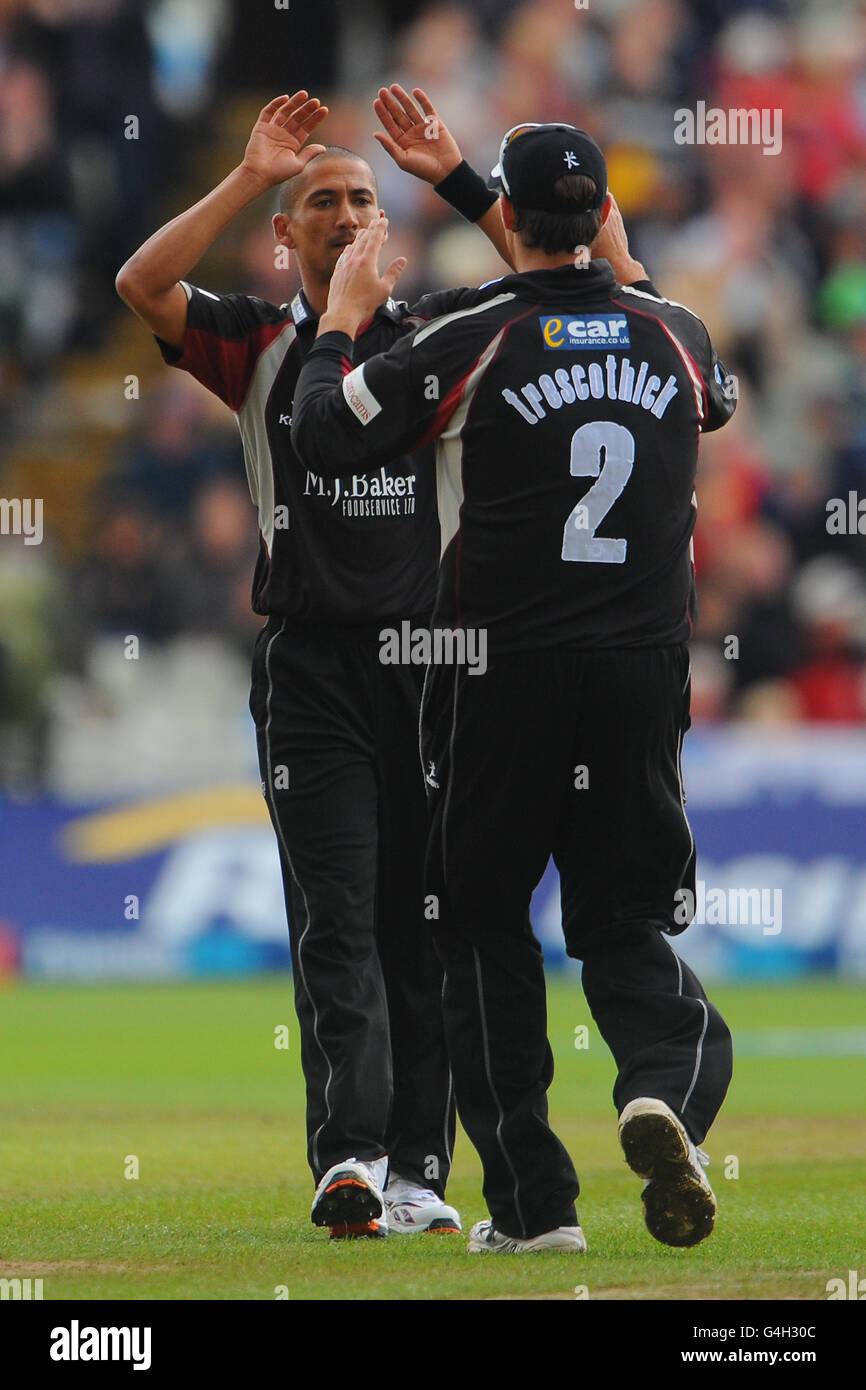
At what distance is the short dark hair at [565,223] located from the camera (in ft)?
17.9

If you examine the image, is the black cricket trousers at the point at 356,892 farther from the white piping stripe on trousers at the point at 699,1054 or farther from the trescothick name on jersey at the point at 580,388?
the trescothick name on jersey at the point at 580,388

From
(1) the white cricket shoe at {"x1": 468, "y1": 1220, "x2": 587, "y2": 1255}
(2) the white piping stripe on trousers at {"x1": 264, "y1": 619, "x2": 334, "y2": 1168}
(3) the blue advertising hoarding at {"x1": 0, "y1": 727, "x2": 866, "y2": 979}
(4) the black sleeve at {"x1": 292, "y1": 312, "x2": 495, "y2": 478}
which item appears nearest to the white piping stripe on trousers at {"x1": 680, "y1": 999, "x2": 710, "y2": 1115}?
(1) the white cricket shoe at {"x1": 468, "y1": 1220, "x2": 587, "y2": 1255}

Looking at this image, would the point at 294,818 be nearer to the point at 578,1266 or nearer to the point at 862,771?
the point at 578,1266

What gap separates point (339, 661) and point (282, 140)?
58.3 inches

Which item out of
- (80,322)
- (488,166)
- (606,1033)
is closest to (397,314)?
(606,1033)

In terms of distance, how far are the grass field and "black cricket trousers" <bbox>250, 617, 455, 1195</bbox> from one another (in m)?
0.36

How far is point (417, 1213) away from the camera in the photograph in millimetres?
6223

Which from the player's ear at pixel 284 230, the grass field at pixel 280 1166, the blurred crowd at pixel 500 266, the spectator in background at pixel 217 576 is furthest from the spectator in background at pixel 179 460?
the player's ear at pixel 284 230

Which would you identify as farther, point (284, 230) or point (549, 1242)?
point (284, 230)

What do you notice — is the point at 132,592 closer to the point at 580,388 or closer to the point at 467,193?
the point at 467,193

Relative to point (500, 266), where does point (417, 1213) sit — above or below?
below

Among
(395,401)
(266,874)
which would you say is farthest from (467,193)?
(266,874)

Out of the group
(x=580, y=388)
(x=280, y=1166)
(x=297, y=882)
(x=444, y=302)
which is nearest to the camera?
(x=580, y=388)

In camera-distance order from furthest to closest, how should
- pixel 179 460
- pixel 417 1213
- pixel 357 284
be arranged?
pixel 179 460
pixel 417 1213
pixel 357 284
